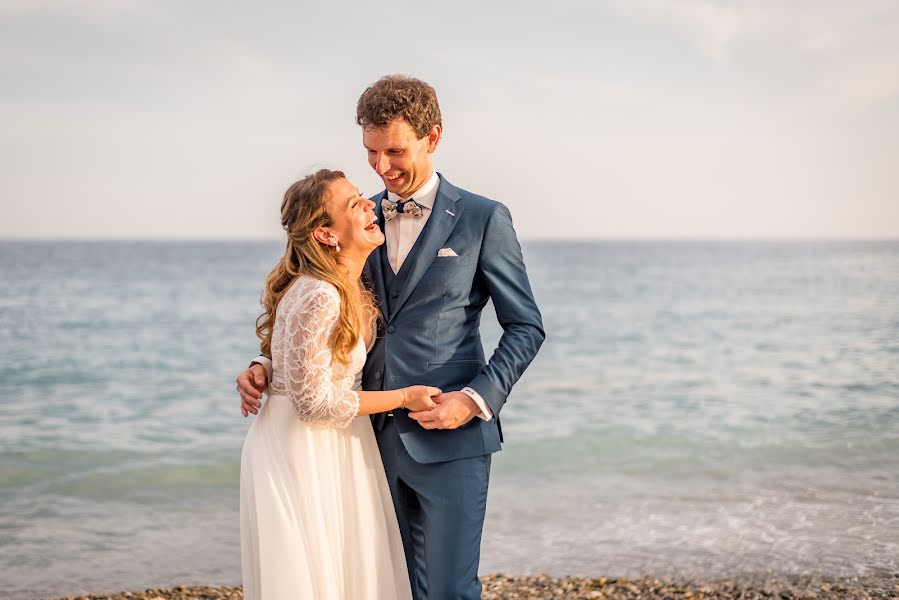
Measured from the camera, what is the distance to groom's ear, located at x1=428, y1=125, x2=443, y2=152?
344cm

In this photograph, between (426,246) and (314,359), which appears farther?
(426,246)

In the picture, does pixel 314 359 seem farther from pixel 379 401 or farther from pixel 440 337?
pixel 440 337

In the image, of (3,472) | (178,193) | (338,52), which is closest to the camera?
(3,472)

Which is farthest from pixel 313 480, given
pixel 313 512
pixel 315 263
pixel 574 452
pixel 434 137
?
pixel 574 452

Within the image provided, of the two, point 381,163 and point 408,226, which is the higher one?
point 381,163

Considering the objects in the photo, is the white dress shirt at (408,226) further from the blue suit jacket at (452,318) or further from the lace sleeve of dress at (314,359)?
the lace sleeve of dress at (314,359)

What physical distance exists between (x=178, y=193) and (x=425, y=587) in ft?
145

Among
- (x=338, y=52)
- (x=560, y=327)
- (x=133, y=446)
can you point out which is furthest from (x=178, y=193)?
(x=133, y=446)

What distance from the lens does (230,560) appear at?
7207mm

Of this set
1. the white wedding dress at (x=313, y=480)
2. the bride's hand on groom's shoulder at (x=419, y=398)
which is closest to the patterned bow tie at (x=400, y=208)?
the white wedding dress at (x=313, y=480)

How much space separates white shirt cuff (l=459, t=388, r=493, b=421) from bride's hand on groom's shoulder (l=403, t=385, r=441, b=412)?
12 centimetres

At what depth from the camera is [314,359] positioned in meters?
3.10

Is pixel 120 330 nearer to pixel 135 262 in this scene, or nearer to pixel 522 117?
pixel 522 117

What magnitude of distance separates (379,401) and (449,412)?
9.1 inches
